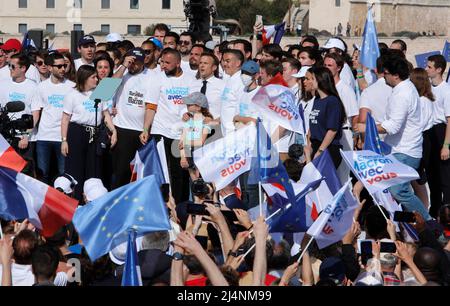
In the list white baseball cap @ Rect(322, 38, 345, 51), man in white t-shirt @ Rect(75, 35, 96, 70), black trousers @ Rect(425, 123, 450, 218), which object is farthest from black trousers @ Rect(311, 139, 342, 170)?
man in white t-shirt @ Rect(75, 35, 96, 70)

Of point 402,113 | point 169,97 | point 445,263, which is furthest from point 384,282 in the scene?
point 169,97

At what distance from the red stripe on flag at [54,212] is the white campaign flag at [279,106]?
3235mm

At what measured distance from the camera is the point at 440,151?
13.2m

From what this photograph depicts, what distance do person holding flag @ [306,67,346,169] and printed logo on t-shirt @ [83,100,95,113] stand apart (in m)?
2.38

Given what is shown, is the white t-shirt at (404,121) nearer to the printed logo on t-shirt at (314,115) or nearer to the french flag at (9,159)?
the printed logo on t-shirt at (314,115)

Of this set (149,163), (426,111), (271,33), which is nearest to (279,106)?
(149,163)

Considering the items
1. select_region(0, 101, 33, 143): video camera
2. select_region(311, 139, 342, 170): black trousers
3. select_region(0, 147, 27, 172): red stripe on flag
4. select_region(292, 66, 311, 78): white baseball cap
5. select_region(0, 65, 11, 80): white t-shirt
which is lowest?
select_region(311, 139, 342, 170): black trousers

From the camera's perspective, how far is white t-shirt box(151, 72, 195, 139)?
13.6 metres

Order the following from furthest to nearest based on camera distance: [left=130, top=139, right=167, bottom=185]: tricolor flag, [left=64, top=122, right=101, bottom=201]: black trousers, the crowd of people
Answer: [left=64, top=122, right=101, bottom=201]: black trousers → the crowd of people → [left=130, top=139, right=167, bottom=185]: tricolor flag

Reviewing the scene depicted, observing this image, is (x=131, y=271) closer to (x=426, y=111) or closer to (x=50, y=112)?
(x=426, y=111)

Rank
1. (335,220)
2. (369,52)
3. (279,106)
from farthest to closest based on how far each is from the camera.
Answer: (369,52), (279,106), (335,220)

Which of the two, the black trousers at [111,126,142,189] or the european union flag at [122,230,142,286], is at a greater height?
the european union flag at [122,230,142,286]

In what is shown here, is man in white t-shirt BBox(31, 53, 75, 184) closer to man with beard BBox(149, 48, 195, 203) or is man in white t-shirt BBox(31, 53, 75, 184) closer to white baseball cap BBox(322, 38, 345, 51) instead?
man with beard BBox(149, 48, 195, 203)

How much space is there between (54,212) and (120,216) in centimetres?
93
